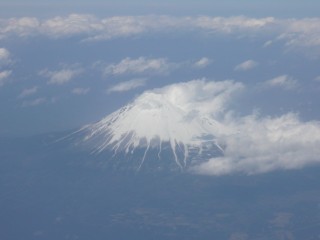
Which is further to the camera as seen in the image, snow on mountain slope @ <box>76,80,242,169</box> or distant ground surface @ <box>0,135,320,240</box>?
snow on mountain slope @ <box>76,80,242,169</box>

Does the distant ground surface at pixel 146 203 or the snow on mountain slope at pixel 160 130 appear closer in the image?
the distant ground surface at pixel 146 203

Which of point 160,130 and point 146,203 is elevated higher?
point 160,130

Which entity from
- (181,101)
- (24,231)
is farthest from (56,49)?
(24,231)

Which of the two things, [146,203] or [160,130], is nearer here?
[146,203]

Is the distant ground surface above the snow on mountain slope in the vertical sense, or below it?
below
